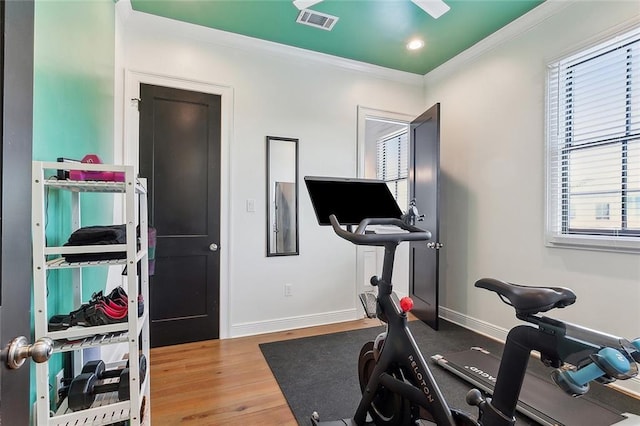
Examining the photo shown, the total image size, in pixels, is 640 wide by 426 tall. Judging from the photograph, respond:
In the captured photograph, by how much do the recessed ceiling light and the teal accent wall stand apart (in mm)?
2528

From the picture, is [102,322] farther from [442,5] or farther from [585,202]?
[585,202]

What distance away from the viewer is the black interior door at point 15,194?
0.58 meters

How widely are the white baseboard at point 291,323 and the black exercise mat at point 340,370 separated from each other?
30cm

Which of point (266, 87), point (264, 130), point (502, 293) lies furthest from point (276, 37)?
point (502, 293)

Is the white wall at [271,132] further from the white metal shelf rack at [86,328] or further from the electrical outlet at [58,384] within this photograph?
the white metal shelf rack at [86,328]

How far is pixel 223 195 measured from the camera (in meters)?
2.91

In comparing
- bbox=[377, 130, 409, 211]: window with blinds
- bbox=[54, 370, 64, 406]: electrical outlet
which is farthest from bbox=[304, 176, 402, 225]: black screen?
bbox=[377, 130, 409, 211]: window with blinds

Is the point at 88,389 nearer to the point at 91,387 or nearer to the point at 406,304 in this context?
the point at 91,387

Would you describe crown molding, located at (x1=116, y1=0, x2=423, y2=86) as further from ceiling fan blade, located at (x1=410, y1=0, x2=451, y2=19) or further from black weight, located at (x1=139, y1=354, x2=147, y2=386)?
black weight, located at (x1=139, y1=354, x2=147, y2=386)

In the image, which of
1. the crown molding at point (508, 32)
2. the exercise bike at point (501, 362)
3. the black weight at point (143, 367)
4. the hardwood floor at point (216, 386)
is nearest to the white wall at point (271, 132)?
the hardwood floor at point (216, 386)

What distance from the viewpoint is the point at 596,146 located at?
2244 mm

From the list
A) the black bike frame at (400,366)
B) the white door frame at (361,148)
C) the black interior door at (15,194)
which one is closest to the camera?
the black interior door at (15,194)

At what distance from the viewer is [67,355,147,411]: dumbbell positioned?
1.28m

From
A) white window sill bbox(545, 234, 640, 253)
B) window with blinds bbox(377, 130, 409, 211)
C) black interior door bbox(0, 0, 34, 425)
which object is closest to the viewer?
black interior door bbox(0, 0, 34, 425)
